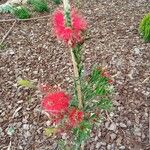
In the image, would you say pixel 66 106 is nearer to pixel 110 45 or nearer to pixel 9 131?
pixel 9 131

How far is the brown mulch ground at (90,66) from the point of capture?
314cm

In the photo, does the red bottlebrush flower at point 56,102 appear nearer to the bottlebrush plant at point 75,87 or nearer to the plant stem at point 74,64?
the bottlebrush plant at point 75,87

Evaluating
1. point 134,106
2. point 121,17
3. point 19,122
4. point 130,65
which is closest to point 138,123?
point 134,106

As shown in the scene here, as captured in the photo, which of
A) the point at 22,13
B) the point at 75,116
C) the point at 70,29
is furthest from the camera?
the point at 22,13

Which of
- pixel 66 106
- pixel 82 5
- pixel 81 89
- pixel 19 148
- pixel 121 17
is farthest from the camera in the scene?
pixel 82 5

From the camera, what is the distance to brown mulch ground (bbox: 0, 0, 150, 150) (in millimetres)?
3139

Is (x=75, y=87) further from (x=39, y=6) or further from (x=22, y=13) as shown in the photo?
(x=39, y=6)

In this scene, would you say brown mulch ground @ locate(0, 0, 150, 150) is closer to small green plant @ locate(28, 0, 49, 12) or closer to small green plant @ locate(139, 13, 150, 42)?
small green plant @ locate(139, 13, 150, 42)

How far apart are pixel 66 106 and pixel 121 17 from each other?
3072 millimetres

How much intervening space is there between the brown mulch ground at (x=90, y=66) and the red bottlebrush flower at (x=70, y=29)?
145 centimetres

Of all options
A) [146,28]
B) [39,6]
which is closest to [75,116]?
[146,28]

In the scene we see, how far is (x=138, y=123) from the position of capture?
3176mm

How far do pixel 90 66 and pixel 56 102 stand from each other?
1.88 metres

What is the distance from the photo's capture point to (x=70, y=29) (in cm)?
181
